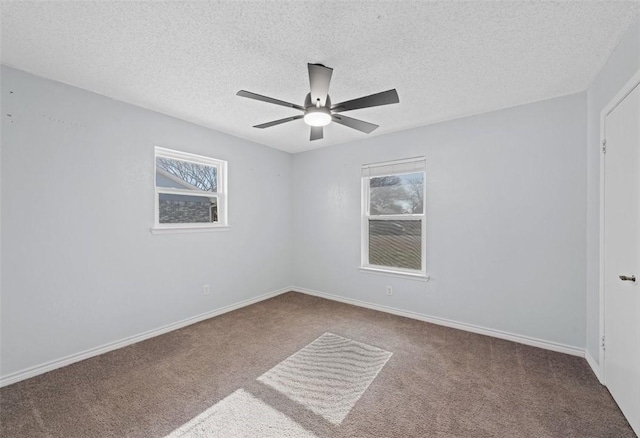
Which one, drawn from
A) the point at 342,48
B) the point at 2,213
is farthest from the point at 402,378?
the point at 2,213

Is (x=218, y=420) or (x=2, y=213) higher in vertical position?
(x=2, y=213)

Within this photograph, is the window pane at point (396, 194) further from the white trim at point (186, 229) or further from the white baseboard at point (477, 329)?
the white trim at point (186, 229)

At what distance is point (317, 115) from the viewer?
206 centimetres

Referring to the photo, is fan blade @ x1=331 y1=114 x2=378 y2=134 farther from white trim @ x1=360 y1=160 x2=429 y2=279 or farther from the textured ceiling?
white trim @ x1=360 y1=160 x2=429 y2=279

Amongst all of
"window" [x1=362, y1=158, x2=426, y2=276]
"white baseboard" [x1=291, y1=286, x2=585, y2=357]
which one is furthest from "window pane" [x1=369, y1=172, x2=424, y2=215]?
"white baseboard" [x1=291, y1=286, x2=585, y2=357]

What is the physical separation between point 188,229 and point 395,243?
107 inches

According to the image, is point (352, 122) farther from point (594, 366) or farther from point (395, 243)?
point (594, 366)

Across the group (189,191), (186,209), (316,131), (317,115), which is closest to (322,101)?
(317,115)

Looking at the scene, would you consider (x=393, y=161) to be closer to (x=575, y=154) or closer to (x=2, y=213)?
(x=575, y=154)

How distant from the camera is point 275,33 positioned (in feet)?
5.51

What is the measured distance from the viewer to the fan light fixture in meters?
2.02

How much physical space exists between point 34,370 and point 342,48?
11.3ft

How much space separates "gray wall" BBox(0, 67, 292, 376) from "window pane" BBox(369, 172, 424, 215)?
225 centimetres

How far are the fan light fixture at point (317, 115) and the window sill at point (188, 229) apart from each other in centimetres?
207
